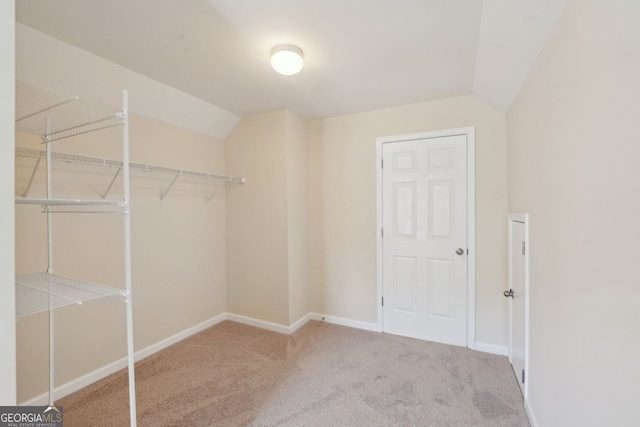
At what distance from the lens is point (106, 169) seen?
231 cm

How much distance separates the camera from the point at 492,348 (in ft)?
8.50

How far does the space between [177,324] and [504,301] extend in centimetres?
314

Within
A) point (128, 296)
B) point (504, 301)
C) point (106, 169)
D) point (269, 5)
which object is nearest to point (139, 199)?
point (106, 169)

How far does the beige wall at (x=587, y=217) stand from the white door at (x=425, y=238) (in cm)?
105

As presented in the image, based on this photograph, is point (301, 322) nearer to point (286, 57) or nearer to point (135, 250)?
point (135, 250)

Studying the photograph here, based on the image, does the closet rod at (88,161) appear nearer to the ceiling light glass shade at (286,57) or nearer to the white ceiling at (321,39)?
the white ceiling at (321,39)

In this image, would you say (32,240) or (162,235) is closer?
(32,240)

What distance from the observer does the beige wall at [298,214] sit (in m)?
3.07

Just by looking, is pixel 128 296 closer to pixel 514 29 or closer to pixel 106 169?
pixel 106 169

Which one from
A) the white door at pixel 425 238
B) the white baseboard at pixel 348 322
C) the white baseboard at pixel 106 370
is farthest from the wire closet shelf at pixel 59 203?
the white door at pixel 425 238

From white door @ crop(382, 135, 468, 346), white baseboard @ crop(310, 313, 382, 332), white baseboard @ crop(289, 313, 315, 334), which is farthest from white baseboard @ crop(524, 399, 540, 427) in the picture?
white baseboard @ crop(289, 313, 315, 334)

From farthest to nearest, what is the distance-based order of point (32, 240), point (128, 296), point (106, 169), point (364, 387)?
point (106, 169) < point (364, 387) < point (32, 240) < point (128, 296)

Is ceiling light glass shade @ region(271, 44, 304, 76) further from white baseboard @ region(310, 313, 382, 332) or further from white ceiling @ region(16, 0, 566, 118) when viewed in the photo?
white baseboard @ region(310, 313, 382, 332)

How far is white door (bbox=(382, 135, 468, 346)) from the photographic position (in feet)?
8.93
